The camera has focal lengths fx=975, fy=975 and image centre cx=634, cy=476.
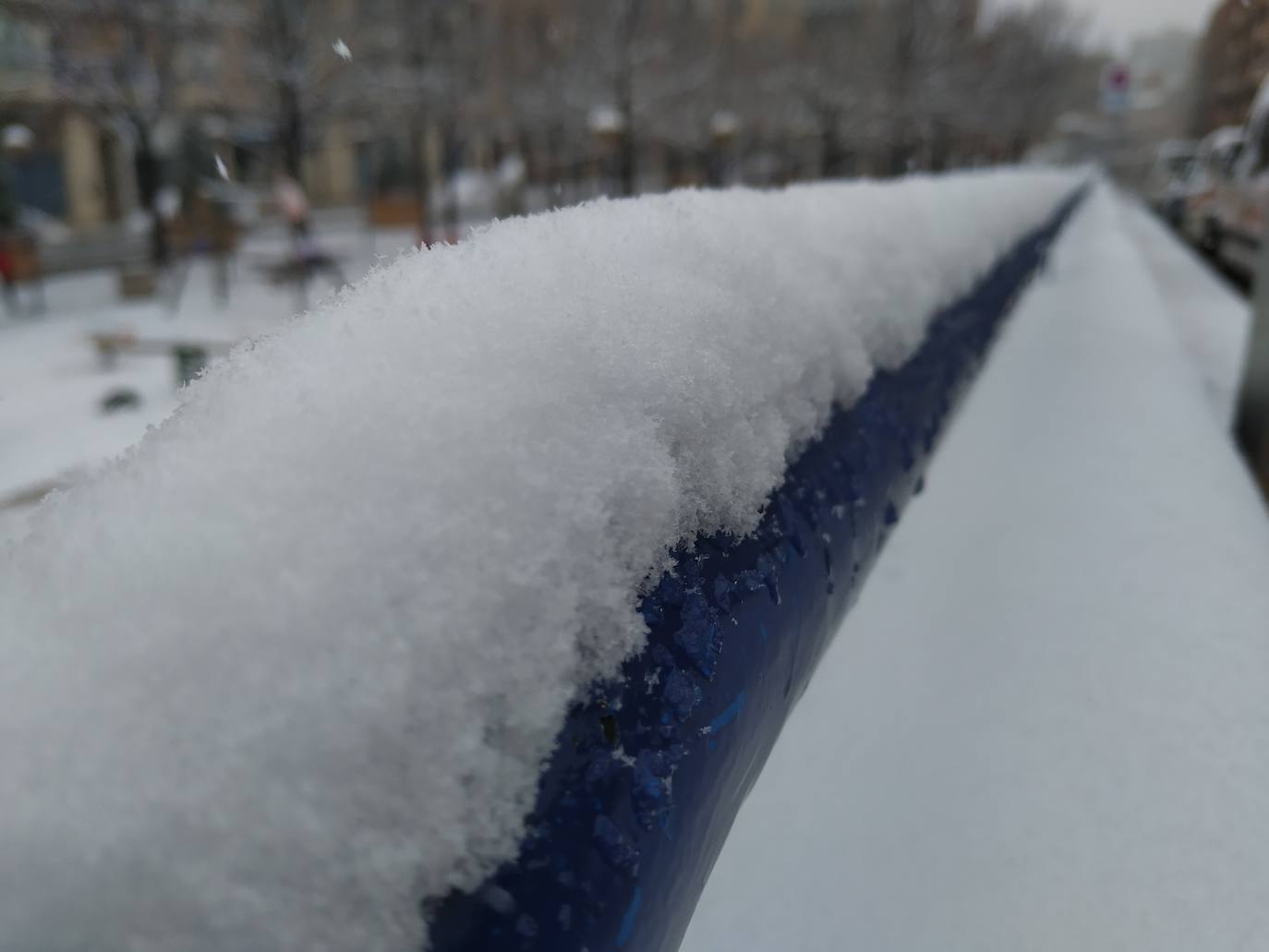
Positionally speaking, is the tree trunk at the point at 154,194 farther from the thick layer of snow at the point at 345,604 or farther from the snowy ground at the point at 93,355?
the thick layer of snow at the point at 345,604

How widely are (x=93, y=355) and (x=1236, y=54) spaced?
1349 centimetres

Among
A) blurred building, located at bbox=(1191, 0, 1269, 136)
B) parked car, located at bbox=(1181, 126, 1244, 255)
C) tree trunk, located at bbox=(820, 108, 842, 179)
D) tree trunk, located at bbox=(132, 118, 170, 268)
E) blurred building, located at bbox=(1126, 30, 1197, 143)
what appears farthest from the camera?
tree trunk, located at bbox=(820, 108, 842, 179)

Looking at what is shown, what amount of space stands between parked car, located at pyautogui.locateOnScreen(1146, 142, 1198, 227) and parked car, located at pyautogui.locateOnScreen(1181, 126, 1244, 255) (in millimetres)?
1889

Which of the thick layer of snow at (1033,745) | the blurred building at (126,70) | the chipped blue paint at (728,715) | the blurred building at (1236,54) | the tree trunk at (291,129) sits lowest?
the thick layer of snow at (1033,745)

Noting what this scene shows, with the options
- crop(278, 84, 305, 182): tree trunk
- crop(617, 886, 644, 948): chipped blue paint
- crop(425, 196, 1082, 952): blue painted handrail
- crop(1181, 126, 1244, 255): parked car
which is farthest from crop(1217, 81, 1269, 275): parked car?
crop(278, 84, 305, 182): tree trunk

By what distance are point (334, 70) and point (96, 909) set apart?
849 inches

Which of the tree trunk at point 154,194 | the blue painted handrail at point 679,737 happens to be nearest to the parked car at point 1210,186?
the blue painted handrail at point 679,737

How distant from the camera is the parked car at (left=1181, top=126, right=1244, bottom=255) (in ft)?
45.5

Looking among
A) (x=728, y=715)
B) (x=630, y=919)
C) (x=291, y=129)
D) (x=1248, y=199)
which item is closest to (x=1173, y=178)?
(x=1248, y=199)

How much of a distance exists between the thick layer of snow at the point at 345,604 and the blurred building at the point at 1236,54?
654 cm

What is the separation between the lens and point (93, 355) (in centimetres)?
1255

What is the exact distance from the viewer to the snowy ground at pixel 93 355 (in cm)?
800

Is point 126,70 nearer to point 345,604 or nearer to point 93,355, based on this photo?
point 93,355

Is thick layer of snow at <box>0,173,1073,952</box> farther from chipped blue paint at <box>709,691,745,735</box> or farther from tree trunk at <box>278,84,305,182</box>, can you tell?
tree trunk at <box>278,84,305,182</box>
